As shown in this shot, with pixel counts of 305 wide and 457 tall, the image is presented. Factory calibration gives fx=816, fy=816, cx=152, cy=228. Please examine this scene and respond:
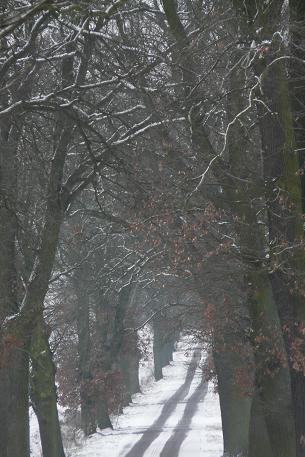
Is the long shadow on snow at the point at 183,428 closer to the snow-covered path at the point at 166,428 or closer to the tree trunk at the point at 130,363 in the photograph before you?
the snow-covered path at the point at 166,428

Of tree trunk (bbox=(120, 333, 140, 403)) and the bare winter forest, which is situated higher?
the bare winter forest

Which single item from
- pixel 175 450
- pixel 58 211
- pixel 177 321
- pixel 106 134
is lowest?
pixel 175 450

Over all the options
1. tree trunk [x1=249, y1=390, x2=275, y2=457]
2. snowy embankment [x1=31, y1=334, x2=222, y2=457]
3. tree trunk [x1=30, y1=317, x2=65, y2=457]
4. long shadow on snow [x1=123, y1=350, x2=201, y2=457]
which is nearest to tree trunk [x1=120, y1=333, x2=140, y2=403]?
snowy embankment [x1=31, y1=334, x2=222, y2=457]

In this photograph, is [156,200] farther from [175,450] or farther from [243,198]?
[175,450]

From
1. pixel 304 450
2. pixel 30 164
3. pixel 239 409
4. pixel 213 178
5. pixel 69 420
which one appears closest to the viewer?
pixel 304 450

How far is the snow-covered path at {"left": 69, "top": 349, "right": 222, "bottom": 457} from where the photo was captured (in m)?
27.5

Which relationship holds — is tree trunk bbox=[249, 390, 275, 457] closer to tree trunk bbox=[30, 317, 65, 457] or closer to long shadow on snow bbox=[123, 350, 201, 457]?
tree trunk bbox=[30, 317, 65, 457]

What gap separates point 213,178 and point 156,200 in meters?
1.99

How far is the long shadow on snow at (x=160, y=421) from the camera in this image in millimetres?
28172

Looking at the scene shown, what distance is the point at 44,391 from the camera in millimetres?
19734

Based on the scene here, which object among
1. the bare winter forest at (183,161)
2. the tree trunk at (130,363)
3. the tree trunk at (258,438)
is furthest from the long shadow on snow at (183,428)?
the bare winter forest at (183,161)

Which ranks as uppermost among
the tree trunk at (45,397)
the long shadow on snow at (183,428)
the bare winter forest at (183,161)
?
the bare winter forest at (183,161)

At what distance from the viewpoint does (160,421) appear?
37.6 meters

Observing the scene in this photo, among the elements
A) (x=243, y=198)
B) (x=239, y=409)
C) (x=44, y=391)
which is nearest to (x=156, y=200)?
(x=243, y=198)
